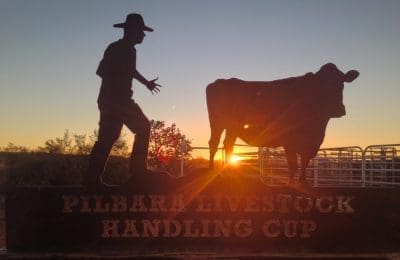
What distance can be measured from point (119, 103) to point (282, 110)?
2173 millimetres

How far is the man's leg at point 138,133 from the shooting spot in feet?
20.4

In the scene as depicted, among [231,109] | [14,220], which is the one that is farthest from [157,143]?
[14,220]

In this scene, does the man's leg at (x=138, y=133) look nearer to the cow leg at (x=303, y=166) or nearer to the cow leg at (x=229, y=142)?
the cow leg at (x=229, y=142)

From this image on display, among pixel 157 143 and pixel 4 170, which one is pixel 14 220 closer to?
pixel 157 143

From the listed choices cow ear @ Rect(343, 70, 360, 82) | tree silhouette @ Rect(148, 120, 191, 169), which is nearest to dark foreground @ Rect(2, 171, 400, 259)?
cow ear @ Rect(343, 70, 360, 82)

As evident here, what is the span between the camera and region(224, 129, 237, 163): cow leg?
6.97 metres

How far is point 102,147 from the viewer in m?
6.12

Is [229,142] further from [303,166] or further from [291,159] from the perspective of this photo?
[303,166]

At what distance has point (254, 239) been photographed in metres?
6.11

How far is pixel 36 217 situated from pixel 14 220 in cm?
25

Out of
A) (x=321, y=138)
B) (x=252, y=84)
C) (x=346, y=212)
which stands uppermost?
(x=252, y=84)

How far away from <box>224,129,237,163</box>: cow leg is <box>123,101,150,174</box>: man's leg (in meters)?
1.19

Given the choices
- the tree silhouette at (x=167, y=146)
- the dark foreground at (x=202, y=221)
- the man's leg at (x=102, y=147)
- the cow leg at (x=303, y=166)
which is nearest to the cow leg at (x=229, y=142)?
the dark foreground at (x=202, y=221)

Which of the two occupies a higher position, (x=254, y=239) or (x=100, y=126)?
(x=100, y=126)
